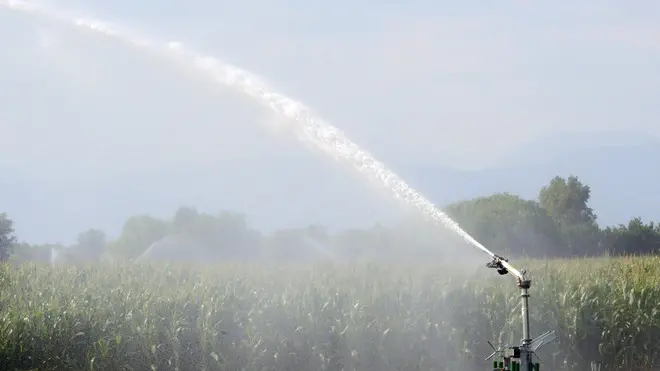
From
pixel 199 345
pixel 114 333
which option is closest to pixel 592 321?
pixel 199 345

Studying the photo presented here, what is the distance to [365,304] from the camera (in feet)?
50.1

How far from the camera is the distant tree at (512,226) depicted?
45250mm

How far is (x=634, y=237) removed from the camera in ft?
185

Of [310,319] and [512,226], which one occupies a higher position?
[512,226]

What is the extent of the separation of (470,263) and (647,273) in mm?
4323

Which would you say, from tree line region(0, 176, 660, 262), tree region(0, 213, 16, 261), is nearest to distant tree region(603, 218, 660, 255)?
tree line region(0, 176, 660, 262)

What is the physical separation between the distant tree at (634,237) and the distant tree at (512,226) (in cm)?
564

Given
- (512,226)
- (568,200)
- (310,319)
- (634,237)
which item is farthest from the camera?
(568,200)

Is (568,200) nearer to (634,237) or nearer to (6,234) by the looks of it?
(634,237)

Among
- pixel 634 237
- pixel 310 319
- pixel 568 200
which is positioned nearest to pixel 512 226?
pixel 634 237

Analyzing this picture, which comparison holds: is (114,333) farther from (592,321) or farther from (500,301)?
(592,321)

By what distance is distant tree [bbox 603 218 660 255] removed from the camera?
55419 mm

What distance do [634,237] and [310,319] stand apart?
1839 inches

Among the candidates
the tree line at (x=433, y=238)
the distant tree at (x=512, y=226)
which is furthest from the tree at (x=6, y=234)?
the distant tree at (x=512, y=226)
